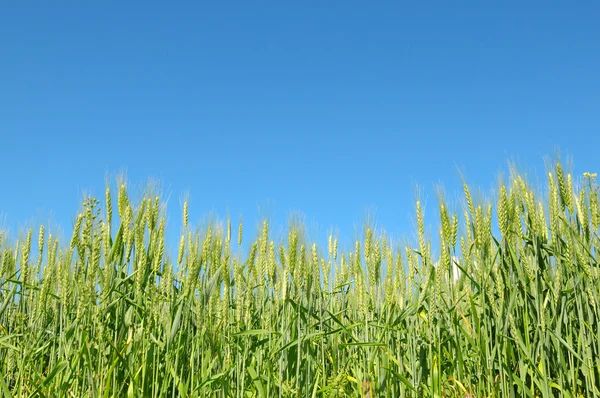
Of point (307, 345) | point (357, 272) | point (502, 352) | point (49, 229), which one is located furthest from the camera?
point (49, 229)

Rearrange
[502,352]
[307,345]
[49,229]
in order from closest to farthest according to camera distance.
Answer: [502,352] < [307,345] < [49,229]

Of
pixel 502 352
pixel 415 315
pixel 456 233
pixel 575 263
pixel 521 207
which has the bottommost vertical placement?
pixel 502 352

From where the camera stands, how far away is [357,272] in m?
2.83

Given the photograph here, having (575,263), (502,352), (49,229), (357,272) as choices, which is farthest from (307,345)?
(49,229)

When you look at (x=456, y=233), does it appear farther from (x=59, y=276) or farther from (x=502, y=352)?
(x=59, y=276)

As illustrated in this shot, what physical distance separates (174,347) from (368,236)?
1.17 meters

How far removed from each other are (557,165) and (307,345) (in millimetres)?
1678

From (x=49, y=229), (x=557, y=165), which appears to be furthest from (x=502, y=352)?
(x=49, y=229)

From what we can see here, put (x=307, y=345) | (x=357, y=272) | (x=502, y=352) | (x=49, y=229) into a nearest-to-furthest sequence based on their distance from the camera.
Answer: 1. (x=502, y=352)
2. (x=307, y=345)
3. (x=357, y=272)
4. (x=49, y=229)

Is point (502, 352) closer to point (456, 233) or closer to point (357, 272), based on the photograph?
point (456, 233)

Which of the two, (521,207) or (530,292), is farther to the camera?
(521,207)

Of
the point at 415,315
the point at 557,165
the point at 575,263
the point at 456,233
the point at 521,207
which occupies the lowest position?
the point at 415,315

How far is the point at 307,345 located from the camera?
8.52ft

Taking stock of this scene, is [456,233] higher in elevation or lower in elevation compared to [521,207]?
lower
